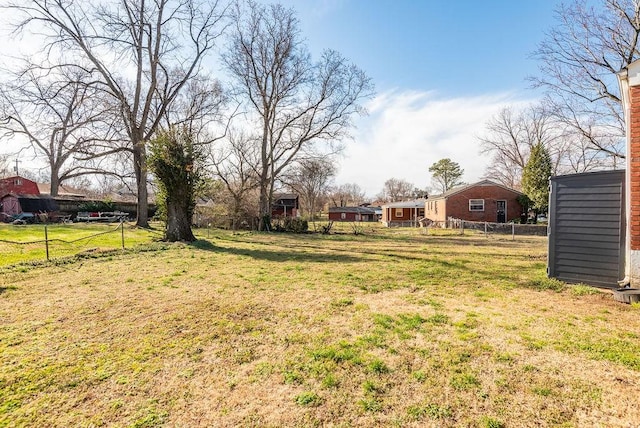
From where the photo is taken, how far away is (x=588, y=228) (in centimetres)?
624

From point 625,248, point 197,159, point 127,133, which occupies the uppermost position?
point 127,133

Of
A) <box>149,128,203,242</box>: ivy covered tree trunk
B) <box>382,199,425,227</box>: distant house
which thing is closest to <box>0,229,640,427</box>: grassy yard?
<box>149,128,203,242</box>: ivy covered tree trunk

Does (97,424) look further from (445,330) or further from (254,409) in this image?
(445,330)

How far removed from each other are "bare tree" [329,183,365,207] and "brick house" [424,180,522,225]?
45204mm

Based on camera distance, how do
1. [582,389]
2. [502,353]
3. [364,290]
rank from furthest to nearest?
[364,290]
[502,353]
[582,389]

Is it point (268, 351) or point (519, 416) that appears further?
point (268, 351)

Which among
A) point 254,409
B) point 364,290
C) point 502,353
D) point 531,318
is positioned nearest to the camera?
point 254,409

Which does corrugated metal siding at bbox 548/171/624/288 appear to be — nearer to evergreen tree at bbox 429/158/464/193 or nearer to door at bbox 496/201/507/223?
door at bbox 496/201/507/223

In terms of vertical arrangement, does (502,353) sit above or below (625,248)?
below

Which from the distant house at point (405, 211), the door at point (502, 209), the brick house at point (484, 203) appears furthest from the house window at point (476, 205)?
the distant house at point (405, 211)

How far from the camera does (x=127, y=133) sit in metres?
21.9

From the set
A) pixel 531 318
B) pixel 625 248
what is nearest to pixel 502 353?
pixel 531 318

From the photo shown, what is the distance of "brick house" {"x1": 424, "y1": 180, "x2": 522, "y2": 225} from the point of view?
93.7ft

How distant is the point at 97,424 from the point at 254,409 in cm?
118
